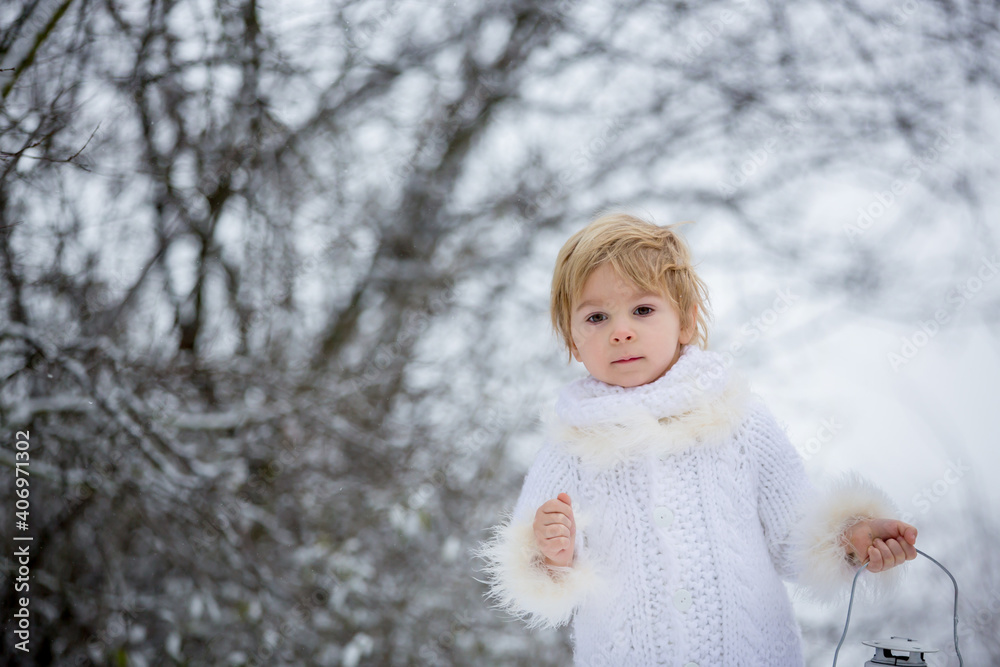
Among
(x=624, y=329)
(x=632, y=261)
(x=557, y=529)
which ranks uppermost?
(x=632, y=261)

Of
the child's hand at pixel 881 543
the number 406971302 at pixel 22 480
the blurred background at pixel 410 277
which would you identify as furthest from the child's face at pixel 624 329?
the number 406971302 at pixel 22 480

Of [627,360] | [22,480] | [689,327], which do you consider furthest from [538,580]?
[22,480]

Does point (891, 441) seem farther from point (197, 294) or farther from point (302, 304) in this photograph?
point (197, 294)

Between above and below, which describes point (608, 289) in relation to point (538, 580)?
above

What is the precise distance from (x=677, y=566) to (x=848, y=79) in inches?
75.7

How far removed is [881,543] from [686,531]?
0.26m

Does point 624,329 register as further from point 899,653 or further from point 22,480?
point 22,480

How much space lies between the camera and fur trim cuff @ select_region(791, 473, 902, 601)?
3.25ft

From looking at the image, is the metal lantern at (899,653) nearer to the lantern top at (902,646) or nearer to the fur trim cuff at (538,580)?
the lantern top at (902,646)

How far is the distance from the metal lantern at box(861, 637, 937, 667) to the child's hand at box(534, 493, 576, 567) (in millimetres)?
415

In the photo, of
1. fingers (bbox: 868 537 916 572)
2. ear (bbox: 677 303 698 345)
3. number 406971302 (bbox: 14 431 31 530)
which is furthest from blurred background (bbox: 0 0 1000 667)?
fingers (bbox: 868 537 916 572)

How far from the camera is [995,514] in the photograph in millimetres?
1884

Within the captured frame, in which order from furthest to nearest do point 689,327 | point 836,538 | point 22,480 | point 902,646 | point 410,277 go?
point 410,277 → point 22,480 → point 689,327 → point 836,538 → point 902,646

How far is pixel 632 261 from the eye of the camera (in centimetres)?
107
